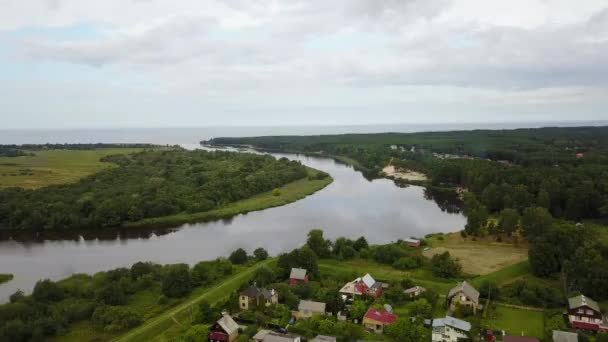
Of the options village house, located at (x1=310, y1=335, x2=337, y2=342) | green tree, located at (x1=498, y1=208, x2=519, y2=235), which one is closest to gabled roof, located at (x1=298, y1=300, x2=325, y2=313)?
village house, located at (x1=310, y1=335, x2=337, y2=342)

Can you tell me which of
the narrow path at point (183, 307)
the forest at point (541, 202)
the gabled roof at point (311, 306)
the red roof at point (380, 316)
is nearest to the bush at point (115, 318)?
the narrow path at point (183, 307)

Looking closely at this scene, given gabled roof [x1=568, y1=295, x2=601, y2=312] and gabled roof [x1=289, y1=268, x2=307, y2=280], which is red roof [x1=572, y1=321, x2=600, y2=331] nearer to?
gabled roof [x1=568, y1=295, x2=601, y2=312]

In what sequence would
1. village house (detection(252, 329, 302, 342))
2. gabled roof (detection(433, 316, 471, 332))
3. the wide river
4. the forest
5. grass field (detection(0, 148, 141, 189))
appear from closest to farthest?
village house (detection(252, 329, 302, 342)), gabled roof (detection(433, 316, 471, 332)), the forest, the wide river, grass field (detection(0, 148, 141, 189))

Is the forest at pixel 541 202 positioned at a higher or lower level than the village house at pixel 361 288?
higher

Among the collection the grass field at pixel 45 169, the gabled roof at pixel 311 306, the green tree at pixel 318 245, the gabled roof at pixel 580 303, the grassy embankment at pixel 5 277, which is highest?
the grass field at pixel 45 169

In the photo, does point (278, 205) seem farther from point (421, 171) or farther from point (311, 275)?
point (421, 171)

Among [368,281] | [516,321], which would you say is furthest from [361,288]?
[516,321]

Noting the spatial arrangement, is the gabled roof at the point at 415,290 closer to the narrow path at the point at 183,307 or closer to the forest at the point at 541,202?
the forest at the point at 541,202
